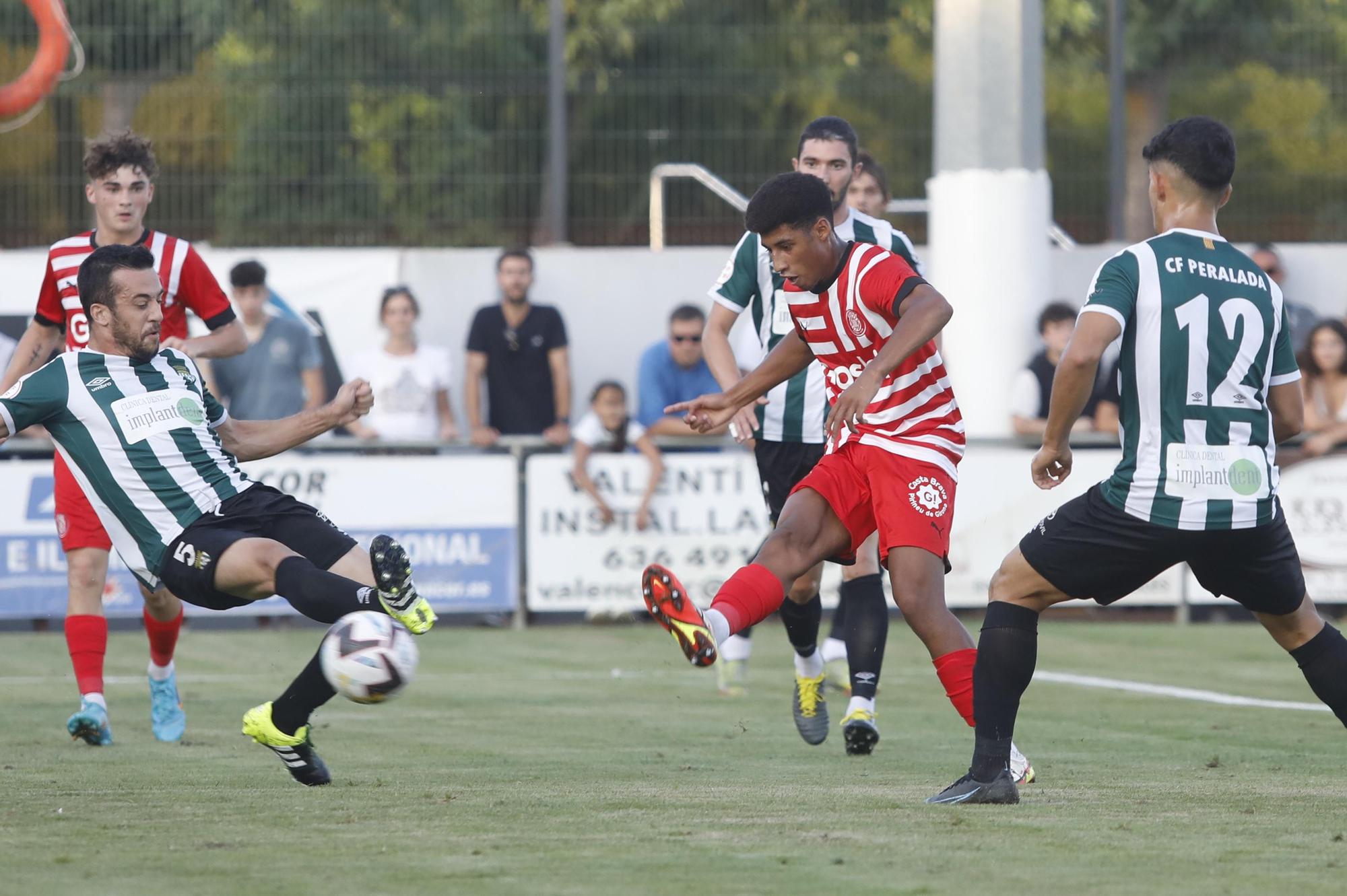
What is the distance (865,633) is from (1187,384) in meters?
2.29

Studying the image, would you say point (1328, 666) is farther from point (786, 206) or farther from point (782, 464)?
Result: point (782, 464)

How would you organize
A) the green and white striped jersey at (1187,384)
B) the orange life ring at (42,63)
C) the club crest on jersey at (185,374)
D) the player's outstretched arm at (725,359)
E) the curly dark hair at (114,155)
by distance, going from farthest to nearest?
the orange life ring at (42,63) < the curly dark hair at (114,155) < the player's outstretched arm at (725,359) < the club crest on jersey at (185,374) < the green and white striped jersey at (1187,384)

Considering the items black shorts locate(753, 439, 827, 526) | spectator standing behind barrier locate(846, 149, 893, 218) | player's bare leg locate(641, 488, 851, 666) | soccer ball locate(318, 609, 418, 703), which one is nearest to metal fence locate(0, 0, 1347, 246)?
spectator standing behind barrier locate(846, 149, 893, 218)

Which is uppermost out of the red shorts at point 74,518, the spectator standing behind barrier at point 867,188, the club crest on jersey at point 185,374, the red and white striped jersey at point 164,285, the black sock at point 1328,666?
the spectator standing behind barrier at point 867,188

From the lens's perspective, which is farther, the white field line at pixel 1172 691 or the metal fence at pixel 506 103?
the metal fence at pixel 506 103

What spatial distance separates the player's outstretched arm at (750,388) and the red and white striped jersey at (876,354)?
0.26 ft

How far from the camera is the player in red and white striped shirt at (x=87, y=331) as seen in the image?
805cm

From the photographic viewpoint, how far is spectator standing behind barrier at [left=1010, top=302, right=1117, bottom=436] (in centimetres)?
1401

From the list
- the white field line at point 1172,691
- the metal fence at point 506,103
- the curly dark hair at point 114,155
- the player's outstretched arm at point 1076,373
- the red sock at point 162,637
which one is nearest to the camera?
the player's outstretched arm at point 1076,373

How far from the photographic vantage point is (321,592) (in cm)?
618

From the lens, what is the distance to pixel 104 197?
805 cm

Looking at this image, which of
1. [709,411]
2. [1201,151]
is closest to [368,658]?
[709,411]

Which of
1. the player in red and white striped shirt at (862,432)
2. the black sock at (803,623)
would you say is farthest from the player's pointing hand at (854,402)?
the black sock at (803,623)

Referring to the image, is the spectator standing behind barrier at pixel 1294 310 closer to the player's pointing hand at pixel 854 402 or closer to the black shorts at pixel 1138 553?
the black shorts at pixel 1138 553
